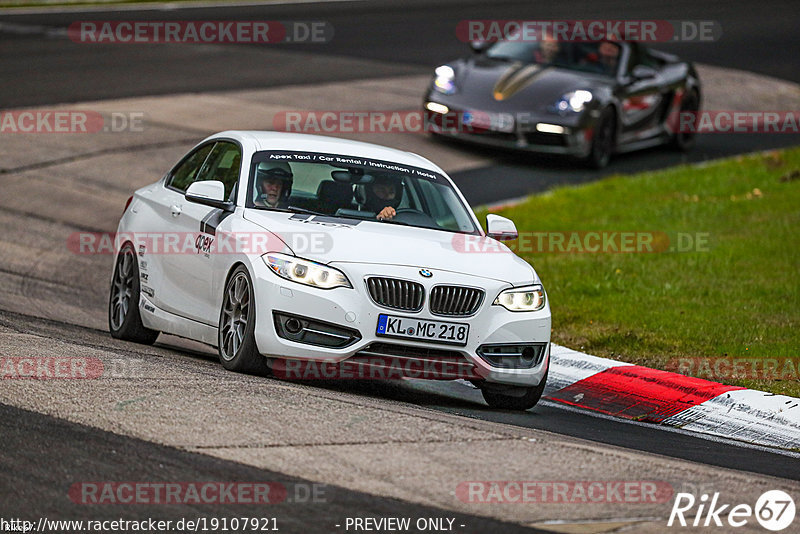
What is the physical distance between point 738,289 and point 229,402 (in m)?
6.44

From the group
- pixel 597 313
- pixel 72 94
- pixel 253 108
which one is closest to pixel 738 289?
pixel 597 313

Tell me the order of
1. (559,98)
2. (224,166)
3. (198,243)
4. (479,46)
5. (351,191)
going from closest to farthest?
(198,243) < (351,191) < (224,166) < (559,98) < (479,46)

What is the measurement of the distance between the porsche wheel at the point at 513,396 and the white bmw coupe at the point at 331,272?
0.01 metres

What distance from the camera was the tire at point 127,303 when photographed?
393 inches

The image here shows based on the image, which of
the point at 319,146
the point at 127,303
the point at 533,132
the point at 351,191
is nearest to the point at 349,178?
the point at 351,191

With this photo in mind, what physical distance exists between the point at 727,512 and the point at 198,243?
4.21 meters

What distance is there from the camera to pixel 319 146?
9.70m

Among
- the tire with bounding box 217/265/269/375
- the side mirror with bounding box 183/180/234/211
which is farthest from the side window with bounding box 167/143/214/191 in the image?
the tire with bounding box 217/265/269/375

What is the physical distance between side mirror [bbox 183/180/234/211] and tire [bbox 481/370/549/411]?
2058mm

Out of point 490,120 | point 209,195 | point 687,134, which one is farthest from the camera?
point 687,134

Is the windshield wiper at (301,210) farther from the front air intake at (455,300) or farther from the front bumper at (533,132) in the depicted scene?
the front bumper at (533,132)

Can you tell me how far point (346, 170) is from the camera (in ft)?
30.9

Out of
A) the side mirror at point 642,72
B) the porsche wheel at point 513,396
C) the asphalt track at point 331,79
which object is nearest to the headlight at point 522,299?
the porsche wheel at point 513,396

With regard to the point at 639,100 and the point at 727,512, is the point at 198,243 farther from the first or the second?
the point at 639,100
